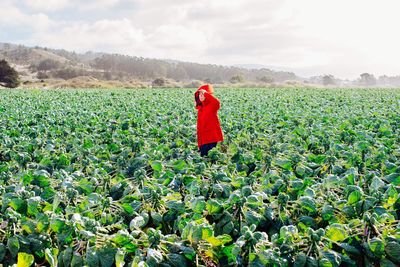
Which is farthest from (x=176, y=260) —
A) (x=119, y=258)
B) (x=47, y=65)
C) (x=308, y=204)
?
(x=47, y=65)

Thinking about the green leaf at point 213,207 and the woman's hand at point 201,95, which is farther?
the woman's hand at point 201,95

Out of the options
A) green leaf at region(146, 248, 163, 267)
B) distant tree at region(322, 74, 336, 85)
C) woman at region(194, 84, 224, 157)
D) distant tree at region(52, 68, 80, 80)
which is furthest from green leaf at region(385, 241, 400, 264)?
distant tree at region(322, 74, 336, 85)

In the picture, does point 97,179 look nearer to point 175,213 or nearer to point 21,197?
point 21,197

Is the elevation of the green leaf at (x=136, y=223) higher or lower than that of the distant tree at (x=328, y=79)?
lower

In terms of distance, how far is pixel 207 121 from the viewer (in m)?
8.88

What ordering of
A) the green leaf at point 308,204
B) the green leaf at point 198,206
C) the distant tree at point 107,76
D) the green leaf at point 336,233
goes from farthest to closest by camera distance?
the distant tree at point 107,76 → the green leaf at point 308,204 → the green leaf at point 198,206 → the green leaf at point 336,233

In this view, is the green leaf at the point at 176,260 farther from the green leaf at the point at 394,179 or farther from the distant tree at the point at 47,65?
the distant tree at the point at 47,65

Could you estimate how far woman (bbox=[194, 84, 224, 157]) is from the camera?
28.9 feet

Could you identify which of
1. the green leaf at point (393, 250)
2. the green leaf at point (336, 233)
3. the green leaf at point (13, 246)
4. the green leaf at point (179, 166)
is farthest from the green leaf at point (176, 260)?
the green leaf at point (179, 166)

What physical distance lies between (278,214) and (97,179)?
2.43 m

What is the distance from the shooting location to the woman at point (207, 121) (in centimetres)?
881

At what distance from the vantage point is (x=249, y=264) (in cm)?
307

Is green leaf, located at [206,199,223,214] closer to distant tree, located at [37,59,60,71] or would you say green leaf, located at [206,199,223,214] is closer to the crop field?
the crop field

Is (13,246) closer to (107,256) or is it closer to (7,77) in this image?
(107,256)
